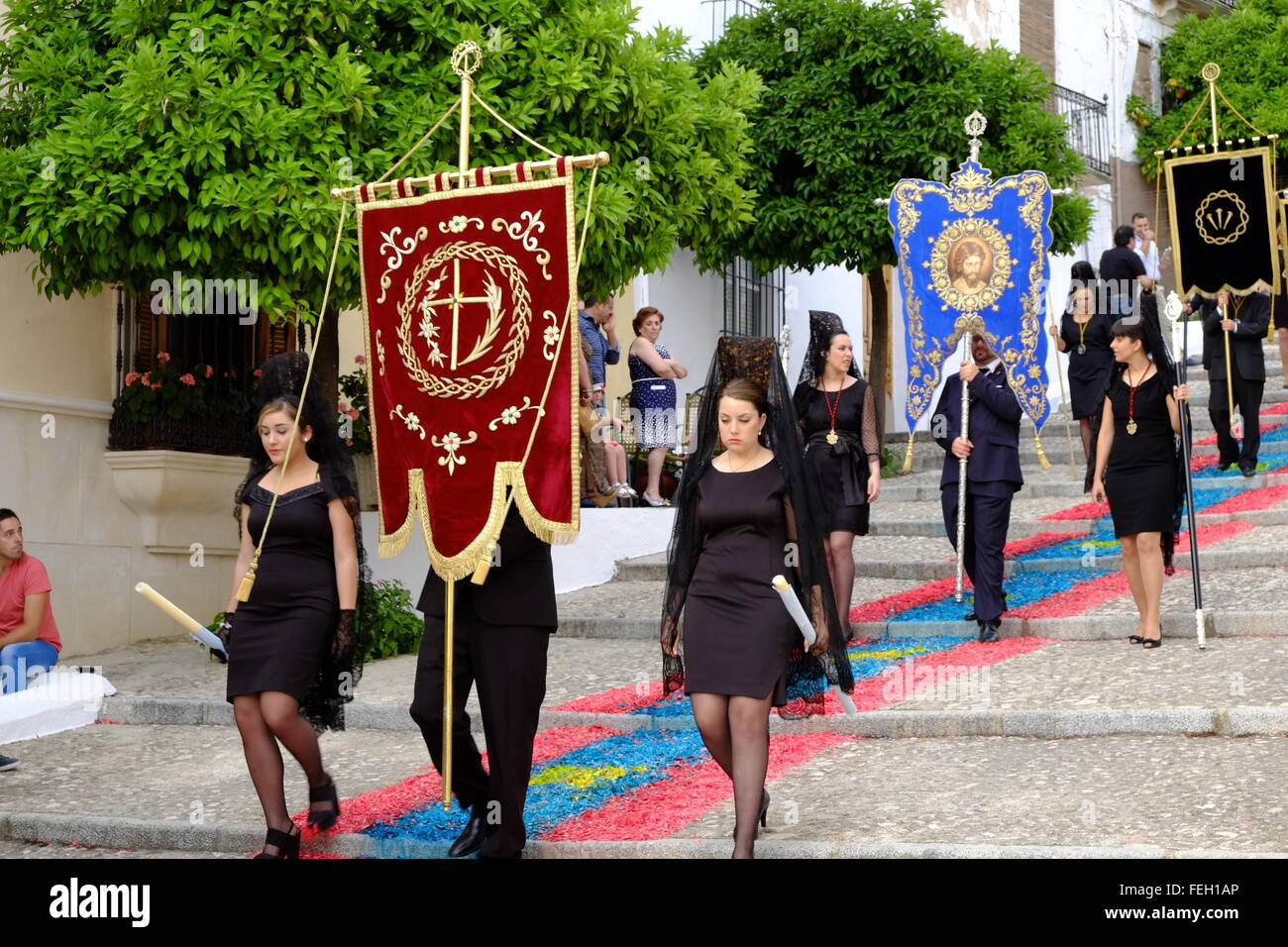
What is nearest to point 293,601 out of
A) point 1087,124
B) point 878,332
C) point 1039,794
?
point 1039,794

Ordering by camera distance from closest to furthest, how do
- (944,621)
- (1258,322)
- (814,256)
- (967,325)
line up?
1. (944,621)
2. (967,325)
3. (1258,322)
4. (814,256)

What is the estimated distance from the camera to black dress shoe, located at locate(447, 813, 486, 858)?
21.5ft

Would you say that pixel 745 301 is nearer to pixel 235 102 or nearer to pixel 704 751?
pixel 235 102

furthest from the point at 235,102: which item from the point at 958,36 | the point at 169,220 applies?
the point at 958,36

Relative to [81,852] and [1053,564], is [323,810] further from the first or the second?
[1053,564]

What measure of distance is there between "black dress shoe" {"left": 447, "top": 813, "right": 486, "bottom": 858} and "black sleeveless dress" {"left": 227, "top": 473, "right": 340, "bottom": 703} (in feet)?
2.73

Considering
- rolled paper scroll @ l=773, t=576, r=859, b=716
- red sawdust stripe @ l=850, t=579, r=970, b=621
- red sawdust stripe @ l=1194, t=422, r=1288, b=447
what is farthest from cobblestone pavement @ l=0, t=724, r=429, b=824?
red sawdust stripe @ l=1194, t=422, r=1288, b=447

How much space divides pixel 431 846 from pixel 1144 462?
16.8 ft

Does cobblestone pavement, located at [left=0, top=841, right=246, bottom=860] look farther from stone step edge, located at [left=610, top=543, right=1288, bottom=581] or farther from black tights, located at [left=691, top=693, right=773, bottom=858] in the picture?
stone step edge, located at [left=610, top=543, right=1288, bottom=581]

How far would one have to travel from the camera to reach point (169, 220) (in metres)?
10.1

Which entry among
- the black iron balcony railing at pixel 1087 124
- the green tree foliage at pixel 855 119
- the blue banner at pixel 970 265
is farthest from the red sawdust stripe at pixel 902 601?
the black iron balcony railing at pixel 1087 124

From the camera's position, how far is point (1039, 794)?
7027 millimetres

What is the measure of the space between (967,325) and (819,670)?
18.8 feet

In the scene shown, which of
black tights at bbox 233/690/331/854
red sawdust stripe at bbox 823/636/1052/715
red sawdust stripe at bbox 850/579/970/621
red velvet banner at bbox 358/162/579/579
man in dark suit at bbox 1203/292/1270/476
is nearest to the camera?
black tights at bbox 233/690/331/854
